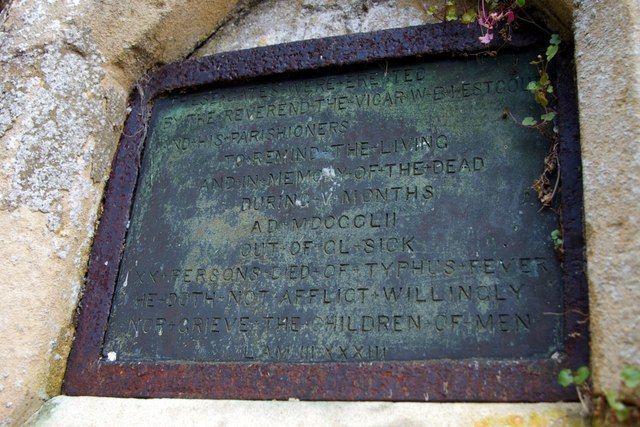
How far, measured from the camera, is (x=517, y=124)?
1885 mm

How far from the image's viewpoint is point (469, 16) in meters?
2.06

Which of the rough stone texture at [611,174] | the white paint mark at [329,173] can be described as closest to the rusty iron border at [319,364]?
the rough stone texture at [611,174]

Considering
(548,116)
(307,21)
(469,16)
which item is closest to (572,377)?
(548,116)

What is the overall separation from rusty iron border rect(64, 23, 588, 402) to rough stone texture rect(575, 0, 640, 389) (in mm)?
130

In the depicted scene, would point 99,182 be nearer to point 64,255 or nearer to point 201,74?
point 64,255

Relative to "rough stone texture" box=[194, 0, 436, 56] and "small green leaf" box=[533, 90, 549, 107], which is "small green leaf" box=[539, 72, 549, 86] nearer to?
"small green leaf" box=[533, 90, 549, 107]

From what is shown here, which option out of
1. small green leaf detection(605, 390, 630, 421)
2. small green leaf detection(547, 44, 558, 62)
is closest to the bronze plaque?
small green leaf detection(547, 44, 558, 62)

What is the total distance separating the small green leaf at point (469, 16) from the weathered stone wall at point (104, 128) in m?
0.16

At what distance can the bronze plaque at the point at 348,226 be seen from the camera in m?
1.70

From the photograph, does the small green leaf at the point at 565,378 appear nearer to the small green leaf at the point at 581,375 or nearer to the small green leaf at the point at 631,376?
the small green leaf at the point at 581,375

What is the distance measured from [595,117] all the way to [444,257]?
53 cm

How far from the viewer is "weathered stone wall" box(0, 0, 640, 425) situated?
1462 millimetres

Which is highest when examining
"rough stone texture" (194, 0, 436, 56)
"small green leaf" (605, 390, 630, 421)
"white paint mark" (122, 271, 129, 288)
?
"rough stone texture" (194, 0, 436, 56)

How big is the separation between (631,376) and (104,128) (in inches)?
70.8
